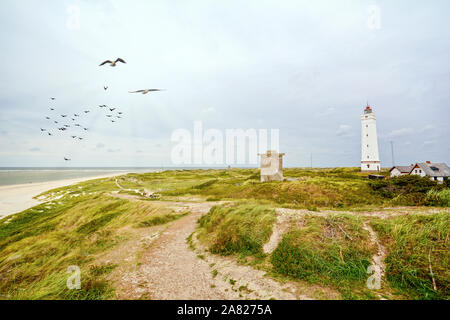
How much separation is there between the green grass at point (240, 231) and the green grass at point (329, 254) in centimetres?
119

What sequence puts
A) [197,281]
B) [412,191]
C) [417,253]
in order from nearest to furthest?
[417,253], [197,281], [412,191]

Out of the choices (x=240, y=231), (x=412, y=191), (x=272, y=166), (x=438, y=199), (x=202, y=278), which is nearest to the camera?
(x=202, y=278)

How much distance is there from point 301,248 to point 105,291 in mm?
7448

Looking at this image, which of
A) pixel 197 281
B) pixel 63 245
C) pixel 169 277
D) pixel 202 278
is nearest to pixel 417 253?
pixel 202 278

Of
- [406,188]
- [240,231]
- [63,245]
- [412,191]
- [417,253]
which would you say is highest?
[406,188]

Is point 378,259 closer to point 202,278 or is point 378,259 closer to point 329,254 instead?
point 329,254

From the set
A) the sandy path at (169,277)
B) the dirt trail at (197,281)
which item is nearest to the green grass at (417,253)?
the dirt trail at (197,281)

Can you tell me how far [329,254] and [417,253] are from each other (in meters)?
2.82

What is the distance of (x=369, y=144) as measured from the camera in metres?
45.4

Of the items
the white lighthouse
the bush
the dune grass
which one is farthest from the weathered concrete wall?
the white lighthouse

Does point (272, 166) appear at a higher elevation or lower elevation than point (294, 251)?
higher

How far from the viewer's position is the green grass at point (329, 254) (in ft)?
20.3

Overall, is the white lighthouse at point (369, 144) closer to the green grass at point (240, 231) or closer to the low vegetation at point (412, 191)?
the low vegetation at point (412, 191)
